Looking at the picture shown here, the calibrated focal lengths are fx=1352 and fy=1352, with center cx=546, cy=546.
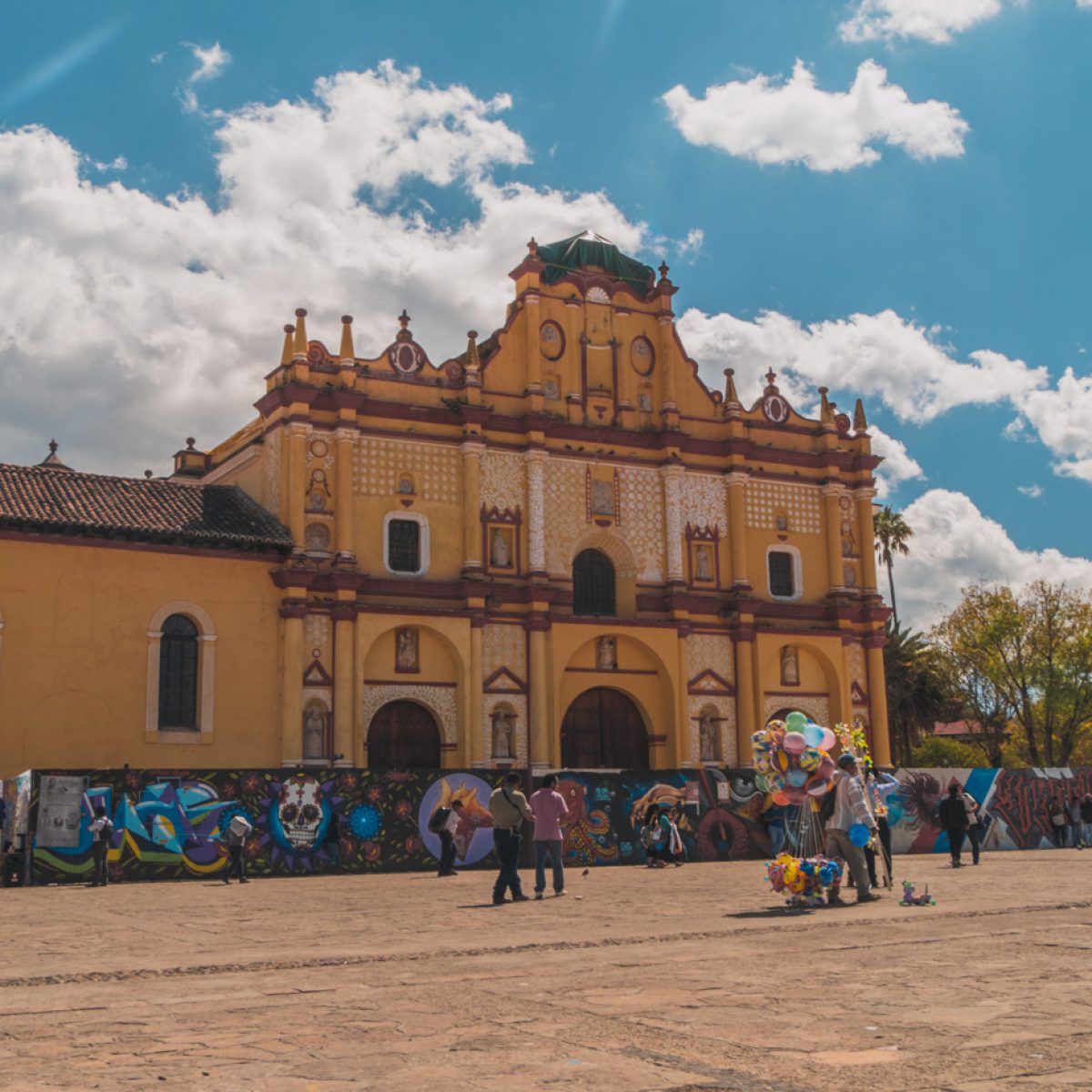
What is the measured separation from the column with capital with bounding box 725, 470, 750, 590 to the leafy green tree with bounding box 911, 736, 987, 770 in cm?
2425

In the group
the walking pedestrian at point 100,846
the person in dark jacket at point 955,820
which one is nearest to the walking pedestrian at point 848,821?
the person in dark jacket at point 955,820

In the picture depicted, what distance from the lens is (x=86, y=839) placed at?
22984 millimetres

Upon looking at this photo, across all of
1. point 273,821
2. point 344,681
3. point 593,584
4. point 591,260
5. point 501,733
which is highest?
point 591,260

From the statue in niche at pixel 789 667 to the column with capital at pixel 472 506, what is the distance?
32.6 feet

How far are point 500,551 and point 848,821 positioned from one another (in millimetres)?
19837

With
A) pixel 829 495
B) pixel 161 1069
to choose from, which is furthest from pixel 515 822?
pixel 829 495

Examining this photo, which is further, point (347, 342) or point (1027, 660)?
point (1027, 660)

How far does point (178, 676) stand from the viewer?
3056 centimetres

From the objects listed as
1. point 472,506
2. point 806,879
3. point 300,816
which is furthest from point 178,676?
point 806,879

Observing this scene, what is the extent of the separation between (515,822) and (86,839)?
8.98 meters

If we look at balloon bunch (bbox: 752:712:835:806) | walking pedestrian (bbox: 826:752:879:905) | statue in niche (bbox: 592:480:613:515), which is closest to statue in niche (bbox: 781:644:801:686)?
statue in niche (bbox: 592:480:613:515)

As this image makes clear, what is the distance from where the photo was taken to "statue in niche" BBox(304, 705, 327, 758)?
31703 mm

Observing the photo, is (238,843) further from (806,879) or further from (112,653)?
(806,879)

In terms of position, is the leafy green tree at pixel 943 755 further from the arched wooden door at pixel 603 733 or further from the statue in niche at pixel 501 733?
the statue in niche at pixel 501 733
